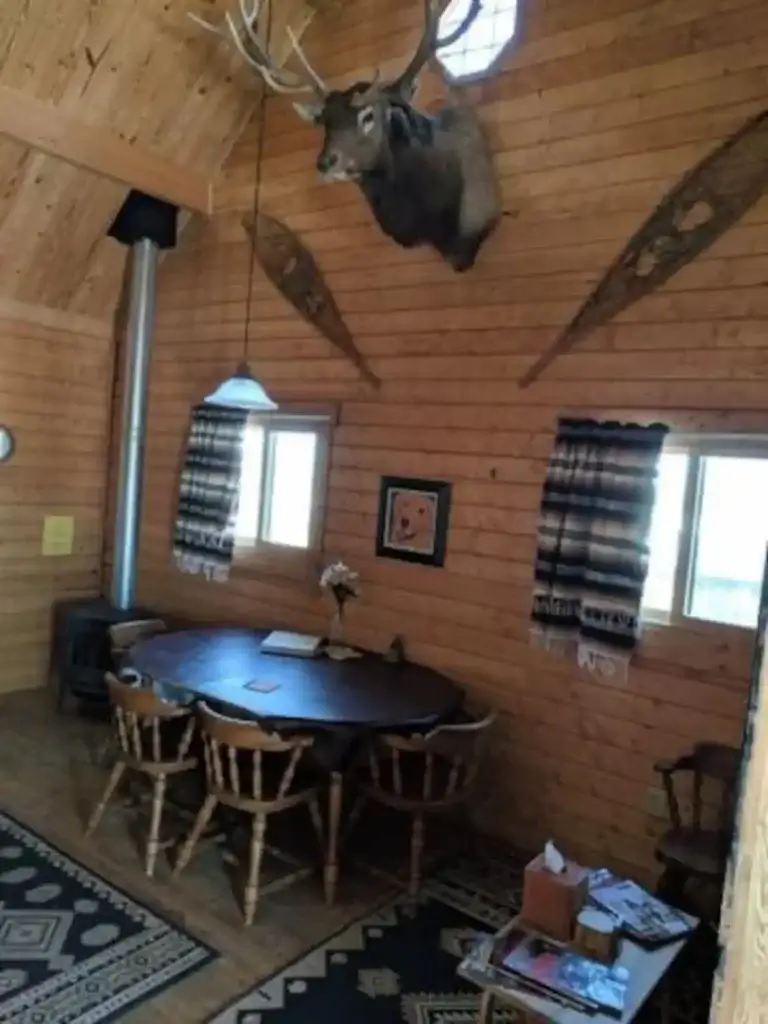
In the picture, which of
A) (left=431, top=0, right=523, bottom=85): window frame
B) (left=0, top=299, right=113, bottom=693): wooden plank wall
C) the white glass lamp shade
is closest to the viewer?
the white glass lamp shade

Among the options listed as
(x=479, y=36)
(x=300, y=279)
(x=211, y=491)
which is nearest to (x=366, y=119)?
(x=479, y=36)

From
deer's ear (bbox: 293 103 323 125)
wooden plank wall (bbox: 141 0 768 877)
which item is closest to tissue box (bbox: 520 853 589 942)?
wooden plank wall (bbox: 141 0 768 877)

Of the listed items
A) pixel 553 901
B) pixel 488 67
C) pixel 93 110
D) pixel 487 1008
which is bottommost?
pixel 487 1008

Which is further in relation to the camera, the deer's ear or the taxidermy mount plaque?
the deer's ear

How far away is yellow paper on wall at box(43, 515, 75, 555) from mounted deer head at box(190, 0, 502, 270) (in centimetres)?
300

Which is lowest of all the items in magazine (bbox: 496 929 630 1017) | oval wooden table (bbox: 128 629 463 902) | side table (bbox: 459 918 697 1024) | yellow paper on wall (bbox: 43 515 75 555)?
side table (bbox: 459 918 697 1024)

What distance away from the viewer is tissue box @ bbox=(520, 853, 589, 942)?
2215mm

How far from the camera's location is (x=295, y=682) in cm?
348

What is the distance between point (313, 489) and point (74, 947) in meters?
2.47

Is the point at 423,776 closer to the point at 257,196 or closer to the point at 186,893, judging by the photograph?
the point at 186,893

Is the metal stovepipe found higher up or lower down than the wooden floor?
higher up

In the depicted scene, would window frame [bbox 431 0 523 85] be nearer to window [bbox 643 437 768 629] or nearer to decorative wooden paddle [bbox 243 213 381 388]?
decorative wooden paddle [bbox 243 213 381 388]

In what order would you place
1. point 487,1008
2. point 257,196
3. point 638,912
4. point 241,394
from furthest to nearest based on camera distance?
point 257,196 < point 241,394 < point 638,912 < point 487,1008

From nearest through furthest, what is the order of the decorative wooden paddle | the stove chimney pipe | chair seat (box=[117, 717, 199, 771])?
1. chair seat (box=[117, 717, 199, 771])
2. the decorative wooden paddle
3. the stove chimney pipe
